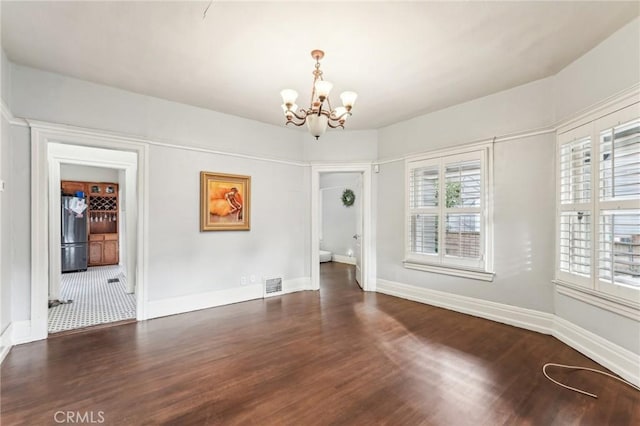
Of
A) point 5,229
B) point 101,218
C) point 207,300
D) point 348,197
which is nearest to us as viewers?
point 5,229

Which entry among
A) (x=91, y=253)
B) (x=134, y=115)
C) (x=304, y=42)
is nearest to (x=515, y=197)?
(x=304, y=42)

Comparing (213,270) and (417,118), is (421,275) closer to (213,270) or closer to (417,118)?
(417,118)

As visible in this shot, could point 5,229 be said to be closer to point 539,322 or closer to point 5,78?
point 5,78

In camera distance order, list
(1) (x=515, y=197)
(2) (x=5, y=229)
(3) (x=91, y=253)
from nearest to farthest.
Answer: (2) (x=5, y=229) < (1) (x=515, y=197) < (3) (x=91, y=253)

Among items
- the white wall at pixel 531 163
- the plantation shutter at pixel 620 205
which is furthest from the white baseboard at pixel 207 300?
the plantation shutter at pixel 620 205

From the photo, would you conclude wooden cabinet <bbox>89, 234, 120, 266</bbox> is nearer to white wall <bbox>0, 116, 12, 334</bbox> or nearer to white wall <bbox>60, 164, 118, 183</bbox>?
white wall <bbox>60, 164, 118, 183</bbox>

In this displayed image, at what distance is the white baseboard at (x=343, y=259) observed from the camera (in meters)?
8.27

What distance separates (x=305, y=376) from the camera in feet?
8.09

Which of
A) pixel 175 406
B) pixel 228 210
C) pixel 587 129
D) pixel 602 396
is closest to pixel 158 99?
pixel 228 210

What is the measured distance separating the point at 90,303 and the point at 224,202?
263cm

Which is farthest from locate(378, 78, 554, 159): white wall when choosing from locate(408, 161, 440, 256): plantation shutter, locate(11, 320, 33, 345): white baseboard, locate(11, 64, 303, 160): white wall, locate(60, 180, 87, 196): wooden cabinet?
locate(60, 180, 87, 196): wooden cabinet

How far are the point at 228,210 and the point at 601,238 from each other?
4441 millimetres

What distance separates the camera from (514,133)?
362cm

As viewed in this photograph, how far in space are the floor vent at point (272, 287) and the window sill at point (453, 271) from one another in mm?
2171
